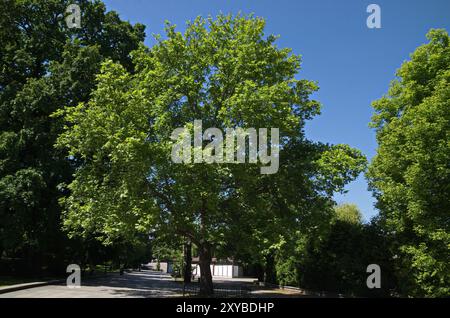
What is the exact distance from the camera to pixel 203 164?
20062 millimetres

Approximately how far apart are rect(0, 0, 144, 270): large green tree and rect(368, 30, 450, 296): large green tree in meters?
22.0

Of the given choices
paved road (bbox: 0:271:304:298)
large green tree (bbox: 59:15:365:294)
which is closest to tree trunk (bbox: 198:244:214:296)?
large green tree (bbox: 59:15:365:294)

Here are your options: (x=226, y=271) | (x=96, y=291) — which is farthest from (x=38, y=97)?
(x=226, y=271)

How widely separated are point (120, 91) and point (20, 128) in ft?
46.3

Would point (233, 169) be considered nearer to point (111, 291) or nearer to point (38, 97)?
point (111, 291)

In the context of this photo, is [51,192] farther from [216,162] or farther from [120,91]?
[216,162]

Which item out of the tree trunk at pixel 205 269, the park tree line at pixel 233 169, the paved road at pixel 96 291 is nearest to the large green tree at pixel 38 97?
the park tree line at pixel 233 169

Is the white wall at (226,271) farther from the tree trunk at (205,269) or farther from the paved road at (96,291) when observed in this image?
the tree trunk at (205,269)

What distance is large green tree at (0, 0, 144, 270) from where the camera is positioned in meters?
29.3

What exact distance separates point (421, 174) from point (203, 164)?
1087cm

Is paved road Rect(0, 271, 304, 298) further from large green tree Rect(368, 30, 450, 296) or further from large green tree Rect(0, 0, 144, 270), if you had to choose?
large green tree Rect(368, 30, 450, 296)

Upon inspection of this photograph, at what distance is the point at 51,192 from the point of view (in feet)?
104

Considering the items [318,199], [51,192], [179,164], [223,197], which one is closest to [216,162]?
[179,164]

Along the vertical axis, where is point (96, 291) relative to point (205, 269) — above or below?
below
